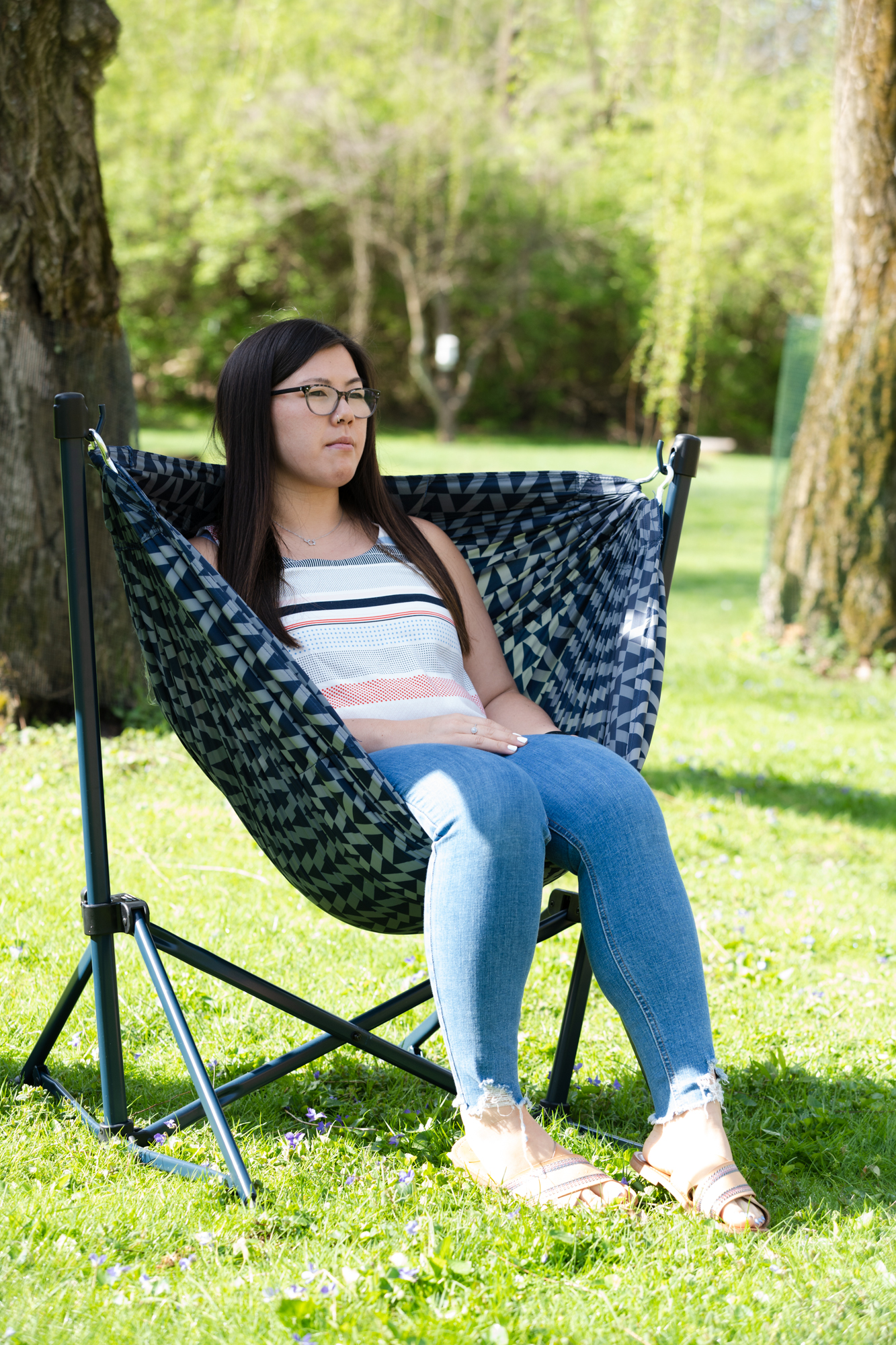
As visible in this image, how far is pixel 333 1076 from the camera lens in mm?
2307

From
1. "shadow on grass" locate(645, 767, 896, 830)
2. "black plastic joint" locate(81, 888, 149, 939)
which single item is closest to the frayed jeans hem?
"black plastic joint" locate(81, 888, 149, 939)

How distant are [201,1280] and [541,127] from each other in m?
18.7

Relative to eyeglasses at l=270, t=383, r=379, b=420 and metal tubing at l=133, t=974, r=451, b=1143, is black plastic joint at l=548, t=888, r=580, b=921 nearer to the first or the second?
metal tubing at l=133, t=974, r=451, b=1143

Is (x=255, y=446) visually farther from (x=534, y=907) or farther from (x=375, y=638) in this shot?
(x=534, y=907)

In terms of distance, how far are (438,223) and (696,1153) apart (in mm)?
19475

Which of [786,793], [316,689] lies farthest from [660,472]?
[786,793]

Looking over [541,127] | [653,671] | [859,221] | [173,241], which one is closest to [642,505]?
[653,671]

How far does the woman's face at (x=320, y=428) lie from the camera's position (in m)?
2.22

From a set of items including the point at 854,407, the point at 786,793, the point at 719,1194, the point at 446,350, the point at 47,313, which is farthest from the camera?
the point at 446,350

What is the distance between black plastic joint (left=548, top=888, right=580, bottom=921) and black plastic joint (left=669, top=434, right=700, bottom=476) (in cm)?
79

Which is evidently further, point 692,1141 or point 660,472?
point 660,472

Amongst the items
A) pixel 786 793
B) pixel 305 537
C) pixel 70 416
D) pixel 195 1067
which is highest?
pixel 70 416

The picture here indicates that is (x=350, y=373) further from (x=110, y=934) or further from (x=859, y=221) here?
(x=859, y=221)

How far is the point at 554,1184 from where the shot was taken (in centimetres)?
178
